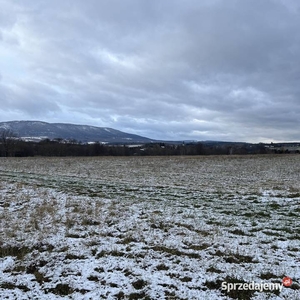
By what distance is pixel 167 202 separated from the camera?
40.5 feet

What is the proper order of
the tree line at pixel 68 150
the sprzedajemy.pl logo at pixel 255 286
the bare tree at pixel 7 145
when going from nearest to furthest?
the sprzedajemy.pl logo at pixel 255 286 → the bare tree at pixel 7 145 → the tree line at pixel 68 150

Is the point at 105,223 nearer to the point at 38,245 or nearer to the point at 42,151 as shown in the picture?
the point at 38,245

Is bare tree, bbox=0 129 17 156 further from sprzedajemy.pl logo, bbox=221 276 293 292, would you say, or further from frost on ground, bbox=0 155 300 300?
sprzedajemy.pl logo, bbox=221 276 293 292

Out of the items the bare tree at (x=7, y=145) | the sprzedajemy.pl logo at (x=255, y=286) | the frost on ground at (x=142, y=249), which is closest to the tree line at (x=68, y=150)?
the bare tree at (x=7, y=145)

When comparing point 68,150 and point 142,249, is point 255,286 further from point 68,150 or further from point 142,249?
point 68,150

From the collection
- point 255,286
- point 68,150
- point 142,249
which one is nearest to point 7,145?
point 68,150

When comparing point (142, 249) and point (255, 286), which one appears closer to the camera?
point (255, 286)

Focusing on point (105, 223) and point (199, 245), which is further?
point (105, 223)

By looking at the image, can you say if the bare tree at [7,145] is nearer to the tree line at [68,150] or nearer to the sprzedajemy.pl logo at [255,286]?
the tree line at [68,150]

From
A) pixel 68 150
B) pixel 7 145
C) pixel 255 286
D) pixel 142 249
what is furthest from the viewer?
pixel 68 150

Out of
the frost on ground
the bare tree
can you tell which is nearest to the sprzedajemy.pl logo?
the frost on ground

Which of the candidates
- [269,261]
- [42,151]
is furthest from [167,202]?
[42,151]

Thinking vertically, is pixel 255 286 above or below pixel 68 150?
below

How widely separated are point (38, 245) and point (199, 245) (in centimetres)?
448
